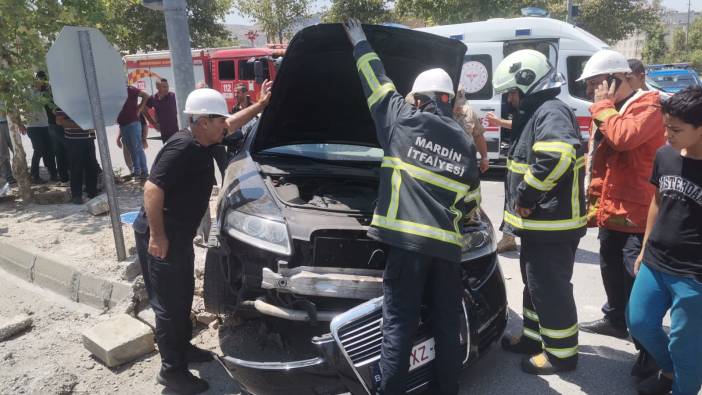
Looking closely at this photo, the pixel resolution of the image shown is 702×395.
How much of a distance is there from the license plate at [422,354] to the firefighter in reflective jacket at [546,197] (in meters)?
0.91

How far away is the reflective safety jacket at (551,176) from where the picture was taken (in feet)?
9.66

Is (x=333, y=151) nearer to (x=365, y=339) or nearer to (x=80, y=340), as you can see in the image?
(x=365, y=339)

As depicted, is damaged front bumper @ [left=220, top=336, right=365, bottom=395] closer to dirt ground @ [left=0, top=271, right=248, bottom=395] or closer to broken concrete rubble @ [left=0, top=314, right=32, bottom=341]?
dirt ground @ [left=0, top=271, right=248, bottom=395]

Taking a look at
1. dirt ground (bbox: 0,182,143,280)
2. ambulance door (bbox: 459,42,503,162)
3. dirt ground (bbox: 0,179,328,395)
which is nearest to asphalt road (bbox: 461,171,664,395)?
dirt ground (bbox: 0,179,328,395)

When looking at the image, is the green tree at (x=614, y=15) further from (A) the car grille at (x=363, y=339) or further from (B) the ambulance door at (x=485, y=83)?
(A) the car grille at (x=363, y=339)

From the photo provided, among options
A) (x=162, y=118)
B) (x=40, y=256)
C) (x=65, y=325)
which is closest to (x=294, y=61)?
(x=65, y=325)

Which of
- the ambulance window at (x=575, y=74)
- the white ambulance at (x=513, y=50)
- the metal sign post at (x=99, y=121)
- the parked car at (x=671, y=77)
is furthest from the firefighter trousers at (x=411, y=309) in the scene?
the parked car at (x=671, y=77)

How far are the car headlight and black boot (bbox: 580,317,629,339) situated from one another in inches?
94.4

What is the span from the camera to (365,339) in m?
2.54

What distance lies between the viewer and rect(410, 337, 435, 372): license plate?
260cm

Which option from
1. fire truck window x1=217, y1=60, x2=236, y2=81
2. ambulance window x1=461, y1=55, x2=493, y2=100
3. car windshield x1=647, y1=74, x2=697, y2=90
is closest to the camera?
ambulance window x1=461, y1=55, x2=493, y2=100

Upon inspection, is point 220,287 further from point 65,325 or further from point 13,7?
point 13,7

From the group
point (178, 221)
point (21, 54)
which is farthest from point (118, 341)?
point (21, 54)

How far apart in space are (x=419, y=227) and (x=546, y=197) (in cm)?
105
